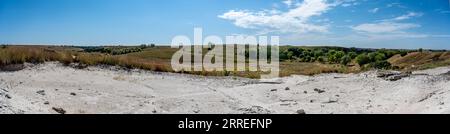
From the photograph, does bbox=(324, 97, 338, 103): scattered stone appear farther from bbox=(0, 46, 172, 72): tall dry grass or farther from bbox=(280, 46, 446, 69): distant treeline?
bbox=(280, 46, 446, 69): distant treeline

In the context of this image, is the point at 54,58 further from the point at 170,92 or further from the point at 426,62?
the point at 426,62

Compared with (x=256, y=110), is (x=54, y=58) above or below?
above

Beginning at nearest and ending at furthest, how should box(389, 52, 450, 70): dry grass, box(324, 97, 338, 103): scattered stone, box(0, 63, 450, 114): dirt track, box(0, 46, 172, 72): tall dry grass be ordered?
box(0, 63, 450, 114): dirt track, box(324, 97, 338, 103): scattered stone, box(0, 46, 172, 72): tall dry grass, box(389, 52, 450, 70): dry grass

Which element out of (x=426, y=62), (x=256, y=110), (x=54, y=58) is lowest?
(x=426, y=62)

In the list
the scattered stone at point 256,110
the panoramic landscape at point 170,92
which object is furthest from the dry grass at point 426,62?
the scattered stone at point 256,110

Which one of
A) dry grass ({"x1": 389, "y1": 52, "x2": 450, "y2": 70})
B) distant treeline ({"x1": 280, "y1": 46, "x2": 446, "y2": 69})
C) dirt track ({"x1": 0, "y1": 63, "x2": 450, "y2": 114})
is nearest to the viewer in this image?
dirt track ({"x1": 0, "y1": 63, "x2": 450, "y2": 114})

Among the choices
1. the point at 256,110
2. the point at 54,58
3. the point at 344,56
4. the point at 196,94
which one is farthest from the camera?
the point at 344,56

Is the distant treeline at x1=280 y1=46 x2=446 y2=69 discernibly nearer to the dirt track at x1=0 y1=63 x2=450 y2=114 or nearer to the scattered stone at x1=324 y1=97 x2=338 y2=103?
the dirt track at x1=0 y1=63 x2=450 y2=114

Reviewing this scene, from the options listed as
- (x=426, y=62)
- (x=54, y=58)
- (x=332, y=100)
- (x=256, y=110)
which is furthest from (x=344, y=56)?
(x=256, y=110)

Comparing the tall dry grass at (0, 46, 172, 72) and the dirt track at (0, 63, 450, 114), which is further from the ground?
the tall dry grass at (0, 46, 172, 72)

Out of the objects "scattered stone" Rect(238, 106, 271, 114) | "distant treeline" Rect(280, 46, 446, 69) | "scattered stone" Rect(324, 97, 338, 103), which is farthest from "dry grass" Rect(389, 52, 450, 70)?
"scattered stone" Rect(238, 106, 271, 114)

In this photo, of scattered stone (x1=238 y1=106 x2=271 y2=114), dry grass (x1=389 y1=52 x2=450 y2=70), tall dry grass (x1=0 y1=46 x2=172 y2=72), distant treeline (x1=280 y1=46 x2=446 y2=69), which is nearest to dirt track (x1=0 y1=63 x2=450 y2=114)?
scattered stone (x1=238 y1=106 x2=271 y2=114)

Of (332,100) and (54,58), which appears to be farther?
(54,58)

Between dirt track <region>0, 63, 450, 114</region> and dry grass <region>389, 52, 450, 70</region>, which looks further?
dry grass <region>389, 52, 450, 70</region>
